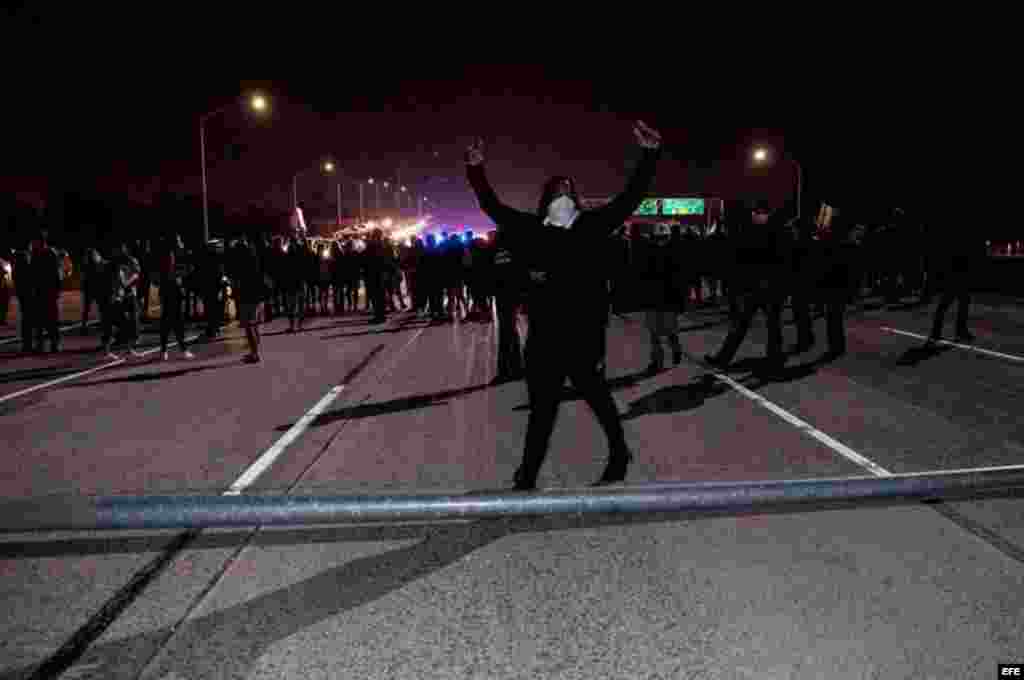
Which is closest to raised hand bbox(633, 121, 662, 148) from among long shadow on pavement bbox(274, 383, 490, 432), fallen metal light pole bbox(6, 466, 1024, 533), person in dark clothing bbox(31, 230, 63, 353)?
fallen metal light pole bbox(6, 466, 1024, 533)

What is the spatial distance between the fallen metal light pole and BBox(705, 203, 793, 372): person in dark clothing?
267 inches

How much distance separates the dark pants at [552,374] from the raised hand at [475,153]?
100 cm

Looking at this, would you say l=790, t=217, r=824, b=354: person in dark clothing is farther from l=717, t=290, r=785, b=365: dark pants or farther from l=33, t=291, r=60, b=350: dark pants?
l=33, t=291, r=60, b=350: dark pants

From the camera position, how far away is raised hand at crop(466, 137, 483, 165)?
5250 mm

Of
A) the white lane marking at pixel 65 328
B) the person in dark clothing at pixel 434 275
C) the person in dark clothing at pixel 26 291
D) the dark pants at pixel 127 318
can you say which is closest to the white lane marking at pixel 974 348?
the person in dark clothing at pixel 434 275

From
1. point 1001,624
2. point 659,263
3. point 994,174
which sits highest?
point 994,174

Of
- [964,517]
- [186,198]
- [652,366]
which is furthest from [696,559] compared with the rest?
[186,198]

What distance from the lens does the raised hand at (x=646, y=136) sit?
523 centimetres

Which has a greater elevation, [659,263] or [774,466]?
[659,263]

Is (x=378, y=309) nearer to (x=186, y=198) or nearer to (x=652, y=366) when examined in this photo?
(x=652, y=366)

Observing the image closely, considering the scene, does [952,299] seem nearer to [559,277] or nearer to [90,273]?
[559,277]

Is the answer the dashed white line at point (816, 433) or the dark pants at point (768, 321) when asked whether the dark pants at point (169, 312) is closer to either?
the dark pants at point (768, 321)

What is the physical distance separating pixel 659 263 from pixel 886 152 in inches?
2972

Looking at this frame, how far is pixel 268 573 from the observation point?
14.8 ft
